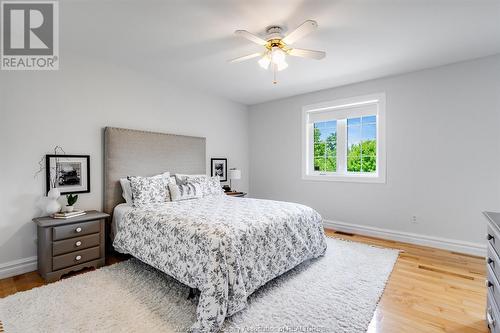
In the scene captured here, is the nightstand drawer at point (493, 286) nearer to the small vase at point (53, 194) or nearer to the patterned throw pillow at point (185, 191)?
the patterned throw pillow at point (185, 191)

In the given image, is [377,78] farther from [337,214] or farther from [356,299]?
[356,299]

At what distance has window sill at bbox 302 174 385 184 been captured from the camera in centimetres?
384

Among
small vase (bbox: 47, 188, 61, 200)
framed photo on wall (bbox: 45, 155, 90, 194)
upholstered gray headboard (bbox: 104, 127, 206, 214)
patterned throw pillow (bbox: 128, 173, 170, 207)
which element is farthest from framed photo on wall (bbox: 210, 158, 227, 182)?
small vase (bbox: 47, 188, 61, 200)

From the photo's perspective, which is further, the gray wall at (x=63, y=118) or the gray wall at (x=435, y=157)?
the gray wall at (x=435, y=157)

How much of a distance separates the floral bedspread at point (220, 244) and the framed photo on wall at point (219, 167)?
5.39 feet

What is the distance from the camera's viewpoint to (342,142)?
14.1 feet

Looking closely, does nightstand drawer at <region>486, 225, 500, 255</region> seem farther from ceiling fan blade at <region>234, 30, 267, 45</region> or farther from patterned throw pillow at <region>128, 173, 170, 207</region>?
patterned throw pillow at <region>128, 173, 170, 207</region>

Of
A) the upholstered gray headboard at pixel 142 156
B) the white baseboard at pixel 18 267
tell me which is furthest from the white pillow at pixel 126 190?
the white baseboard at pixel 18 267

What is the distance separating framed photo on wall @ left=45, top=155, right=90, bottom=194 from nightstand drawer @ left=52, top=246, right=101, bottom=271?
30.0 inches

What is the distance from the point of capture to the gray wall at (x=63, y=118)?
253 centimetres

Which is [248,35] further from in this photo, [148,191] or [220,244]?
[148,191]

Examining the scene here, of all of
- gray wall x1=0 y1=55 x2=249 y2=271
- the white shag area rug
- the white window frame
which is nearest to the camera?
the white shag area rug

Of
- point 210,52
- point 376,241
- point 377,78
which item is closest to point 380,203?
point 376,241

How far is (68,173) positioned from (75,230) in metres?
0.75
